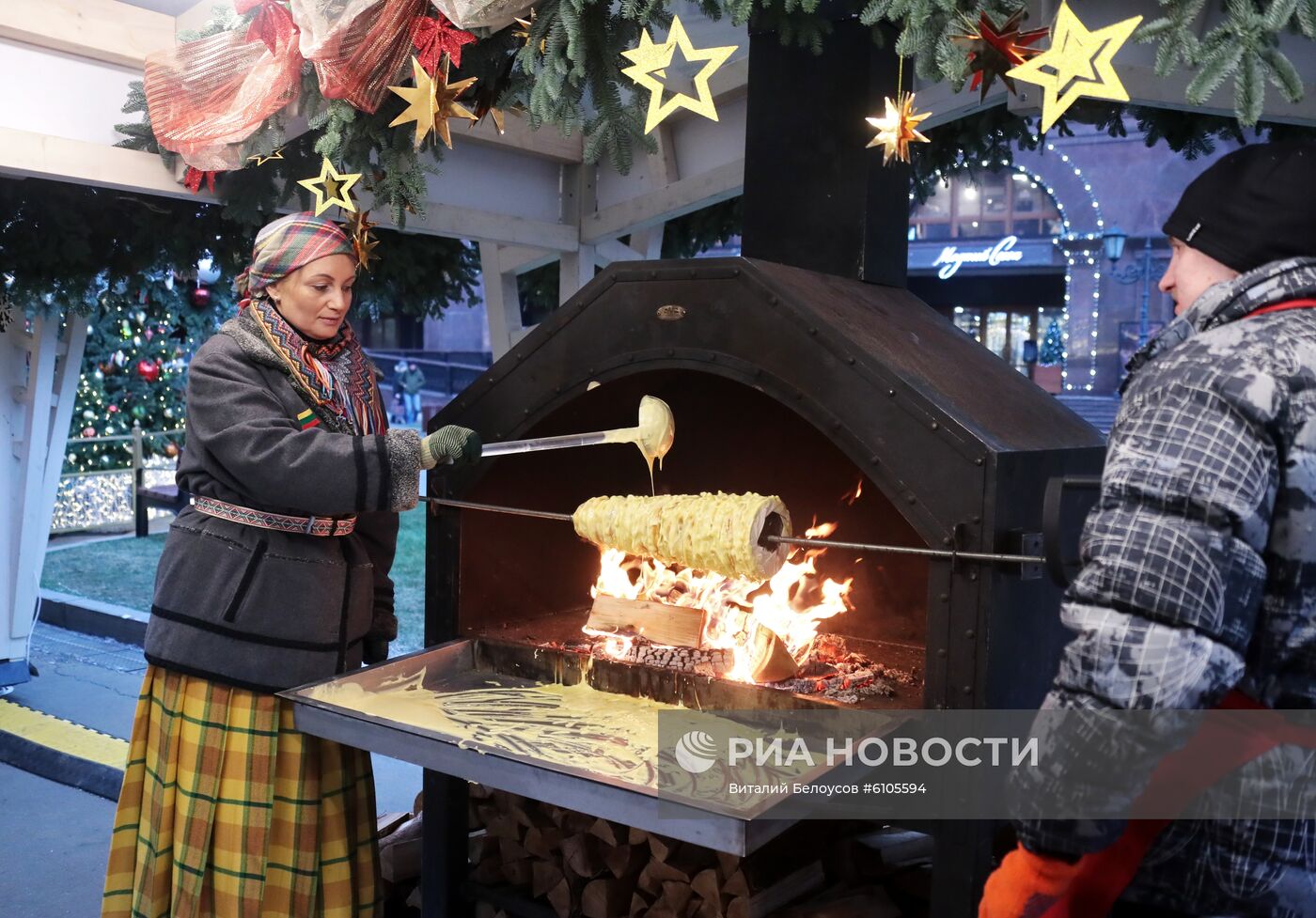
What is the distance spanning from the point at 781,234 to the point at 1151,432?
169 cm

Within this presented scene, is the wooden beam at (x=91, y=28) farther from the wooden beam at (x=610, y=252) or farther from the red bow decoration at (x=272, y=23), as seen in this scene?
the wooden beam at (x=610, y=252)

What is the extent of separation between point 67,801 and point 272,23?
3.07 meters

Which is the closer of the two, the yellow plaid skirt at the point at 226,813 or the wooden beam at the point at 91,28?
the yellow plaid skirt at the point at 226,813

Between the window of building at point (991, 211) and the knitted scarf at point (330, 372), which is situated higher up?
the window of building at point (991, 211)

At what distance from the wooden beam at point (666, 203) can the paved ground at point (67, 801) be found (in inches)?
94.5

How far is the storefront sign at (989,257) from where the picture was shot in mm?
8719

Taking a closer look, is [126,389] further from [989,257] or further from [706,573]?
[706,573]

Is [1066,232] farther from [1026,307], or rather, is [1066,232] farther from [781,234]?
[781,234]

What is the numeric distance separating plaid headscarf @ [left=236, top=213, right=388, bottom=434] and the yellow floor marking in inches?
100

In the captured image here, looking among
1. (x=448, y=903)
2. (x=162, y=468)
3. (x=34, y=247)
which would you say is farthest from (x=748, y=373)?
(x=162, y=468)

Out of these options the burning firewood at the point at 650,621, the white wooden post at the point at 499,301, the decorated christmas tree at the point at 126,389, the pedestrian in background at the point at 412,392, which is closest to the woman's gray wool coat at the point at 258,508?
the burning firewood at the point at 650,621

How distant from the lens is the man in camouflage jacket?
1.50m

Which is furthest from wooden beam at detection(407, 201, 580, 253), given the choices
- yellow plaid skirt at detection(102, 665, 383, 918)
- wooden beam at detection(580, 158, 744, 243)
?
yellow plaid skirt at detection(102, 665, 383, 918)

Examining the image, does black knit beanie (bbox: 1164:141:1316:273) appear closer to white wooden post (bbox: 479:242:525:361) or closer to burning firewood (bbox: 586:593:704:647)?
burning firewood (bbox: 586:593:704:647)
